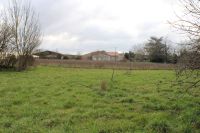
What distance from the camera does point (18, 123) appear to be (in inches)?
358

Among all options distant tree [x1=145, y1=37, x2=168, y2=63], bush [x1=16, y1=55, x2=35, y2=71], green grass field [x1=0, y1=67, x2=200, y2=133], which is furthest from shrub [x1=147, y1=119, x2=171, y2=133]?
distant tree [x1=145, y1=37, x2=168, y2=63]

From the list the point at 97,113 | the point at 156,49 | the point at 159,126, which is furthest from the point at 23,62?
the point at 156,49

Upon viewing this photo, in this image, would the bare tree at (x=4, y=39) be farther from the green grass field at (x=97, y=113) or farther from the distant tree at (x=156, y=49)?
the distant tree at (x=156, y=49)

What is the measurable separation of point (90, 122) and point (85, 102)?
3.55 meters

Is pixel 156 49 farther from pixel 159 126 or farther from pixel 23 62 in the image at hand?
pixel 159 126

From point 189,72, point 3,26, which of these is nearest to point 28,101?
point 189,72

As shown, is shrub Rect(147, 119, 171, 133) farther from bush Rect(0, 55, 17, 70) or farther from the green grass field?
bush Rect(0, 55, 17, 70)

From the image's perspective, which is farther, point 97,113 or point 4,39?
point 4,39

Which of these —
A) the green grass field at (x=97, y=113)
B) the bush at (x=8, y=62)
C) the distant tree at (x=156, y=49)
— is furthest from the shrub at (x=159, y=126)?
the distant tree at (x=156, y=49)

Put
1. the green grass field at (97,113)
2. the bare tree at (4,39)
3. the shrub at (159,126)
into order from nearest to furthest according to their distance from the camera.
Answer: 1. the shrub at (159,126)
2. the green grass field at (97,113)
3. the bare tree at (4,39)

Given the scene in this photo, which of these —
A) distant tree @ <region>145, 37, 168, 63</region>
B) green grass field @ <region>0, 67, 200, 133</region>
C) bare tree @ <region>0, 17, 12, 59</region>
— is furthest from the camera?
distant tree @ <region>145, 37, 168, 63</region>

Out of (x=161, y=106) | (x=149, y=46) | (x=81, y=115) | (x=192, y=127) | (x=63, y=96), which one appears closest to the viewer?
(x=192, y=127)

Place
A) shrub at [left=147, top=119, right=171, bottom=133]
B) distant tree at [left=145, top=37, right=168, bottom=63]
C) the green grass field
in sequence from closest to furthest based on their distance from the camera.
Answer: shrub at [left=147, top=119, right=171, bottom=133] → the green grass field → distant tree at [left=145, top=37, right=168, bottom=63]

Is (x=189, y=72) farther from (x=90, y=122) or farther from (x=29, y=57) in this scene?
(x=29, y=57)
